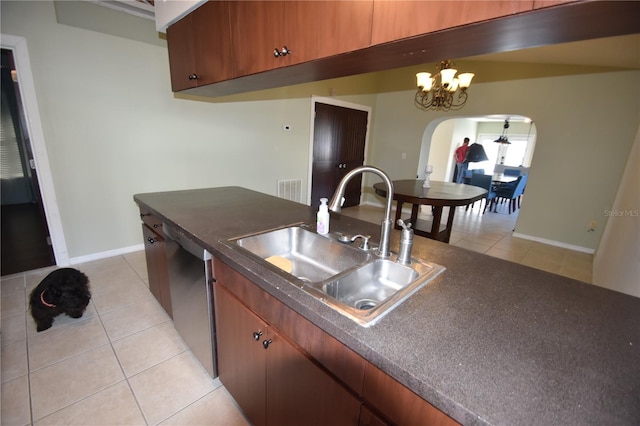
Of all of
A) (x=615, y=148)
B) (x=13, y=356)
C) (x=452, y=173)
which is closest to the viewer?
(x=13, y=356)

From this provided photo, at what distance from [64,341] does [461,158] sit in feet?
26.9

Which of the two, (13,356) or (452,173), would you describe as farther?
(452,173)

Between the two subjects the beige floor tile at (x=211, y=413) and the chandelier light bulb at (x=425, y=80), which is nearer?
the beige floor tile at (x=211, y=413)

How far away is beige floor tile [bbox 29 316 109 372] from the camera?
64.2 inches

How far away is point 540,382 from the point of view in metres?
0.54

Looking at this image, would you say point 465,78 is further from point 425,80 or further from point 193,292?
point 193,292

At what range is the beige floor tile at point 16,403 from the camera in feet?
4.18

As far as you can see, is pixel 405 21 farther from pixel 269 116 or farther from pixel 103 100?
pixel 269 116

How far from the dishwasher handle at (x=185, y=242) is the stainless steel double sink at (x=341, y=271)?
14 cm

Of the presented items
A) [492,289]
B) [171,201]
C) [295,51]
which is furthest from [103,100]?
[492,289]

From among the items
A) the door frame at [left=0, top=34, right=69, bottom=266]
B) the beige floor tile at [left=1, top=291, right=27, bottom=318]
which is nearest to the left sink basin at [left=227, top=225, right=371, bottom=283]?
the beige floor tile at [left=1, top=291, right=27, bottom=318]

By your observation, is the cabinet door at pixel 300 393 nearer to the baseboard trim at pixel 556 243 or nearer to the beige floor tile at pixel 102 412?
the beige floor tile at pixel 102 412

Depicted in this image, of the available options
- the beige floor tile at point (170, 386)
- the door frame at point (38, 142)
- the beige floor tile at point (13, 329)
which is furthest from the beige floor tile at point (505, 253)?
the door frame at point (38, 142)

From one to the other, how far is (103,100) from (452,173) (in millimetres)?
8828
